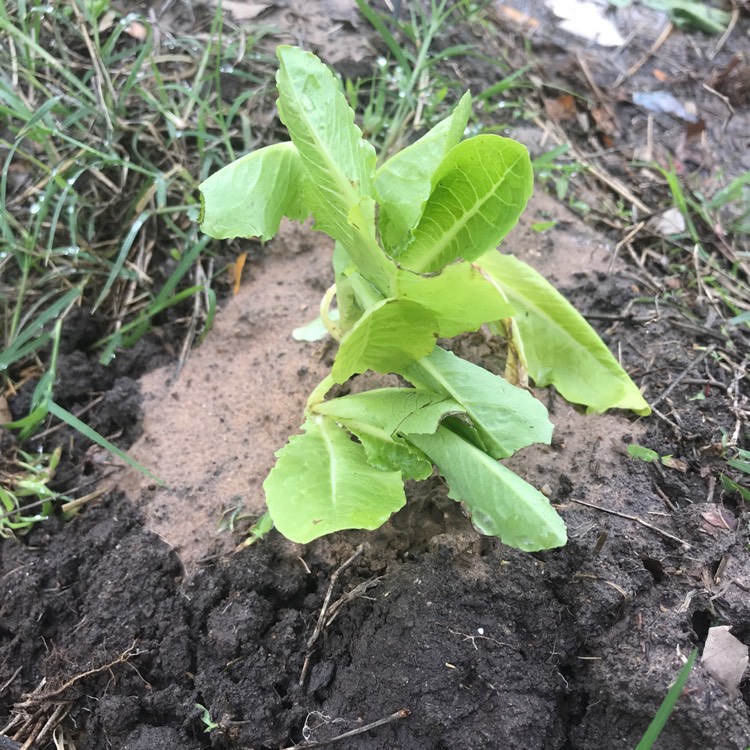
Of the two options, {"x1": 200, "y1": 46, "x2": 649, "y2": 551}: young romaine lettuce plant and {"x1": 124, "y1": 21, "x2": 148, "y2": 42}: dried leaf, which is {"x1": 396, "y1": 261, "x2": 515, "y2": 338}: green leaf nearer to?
{"x1": 200, "y1": 46, "x2": 649, "y2": 551}: young romaine lettuce plant

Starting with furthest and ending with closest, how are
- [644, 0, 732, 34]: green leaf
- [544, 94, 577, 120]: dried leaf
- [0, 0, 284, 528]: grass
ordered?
[644, 0, 732, 34]: green leaf < [544, 94, 577, 120]: dried leaf < [0, 0, 284, 528]: grass

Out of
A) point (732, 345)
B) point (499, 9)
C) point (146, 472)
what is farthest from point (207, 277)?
point (499, 9)

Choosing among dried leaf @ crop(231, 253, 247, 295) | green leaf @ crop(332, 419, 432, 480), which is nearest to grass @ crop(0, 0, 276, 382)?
dried leaf @ crop(231, 253, 247, 295)

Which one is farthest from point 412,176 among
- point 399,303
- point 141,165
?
point 141,165

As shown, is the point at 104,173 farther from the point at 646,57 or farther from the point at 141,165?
the point at 646,57

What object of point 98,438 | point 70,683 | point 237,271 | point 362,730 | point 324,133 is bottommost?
point 70,683
